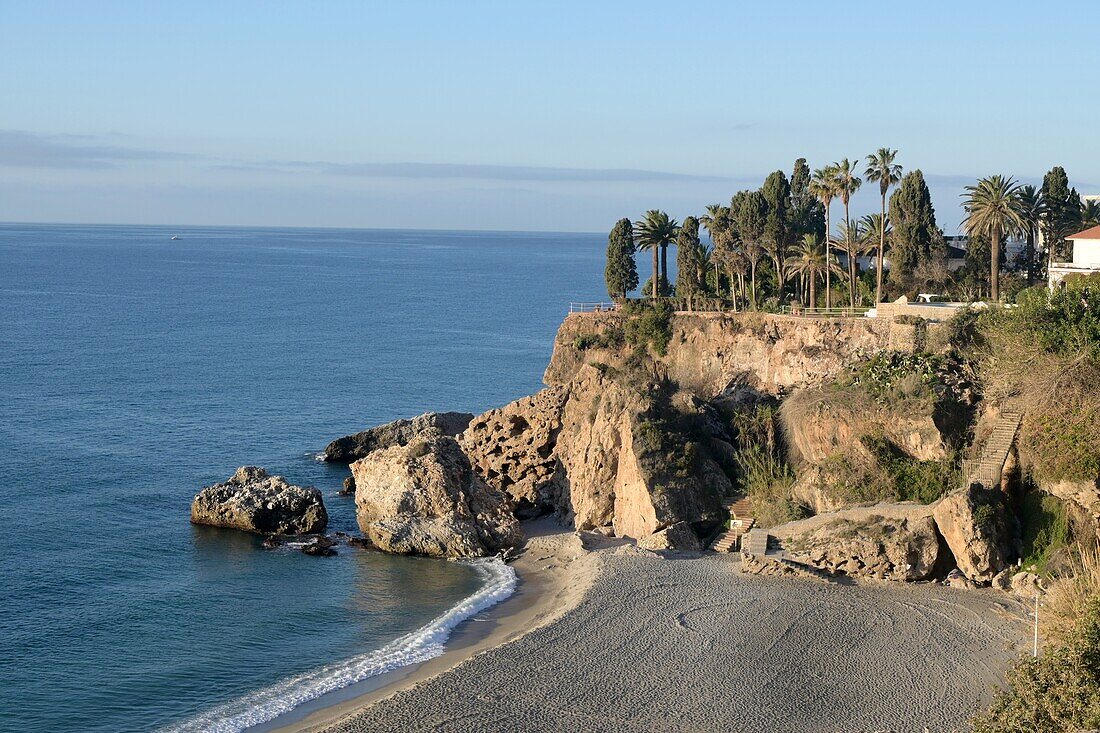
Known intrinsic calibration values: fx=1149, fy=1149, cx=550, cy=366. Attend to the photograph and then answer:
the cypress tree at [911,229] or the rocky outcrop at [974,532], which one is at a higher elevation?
the cypress tree at [911,229]

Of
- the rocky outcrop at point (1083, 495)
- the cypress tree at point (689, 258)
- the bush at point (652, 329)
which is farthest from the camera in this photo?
the cypress tree at point (689, 258)

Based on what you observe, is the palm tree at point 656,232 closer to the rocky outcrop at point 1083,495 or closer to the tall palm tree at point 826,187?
the tall palm tree at point 826,187

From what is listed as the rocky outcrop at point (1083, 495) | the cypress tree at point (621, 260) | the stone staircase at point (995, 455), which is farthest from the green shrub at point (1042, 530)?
the cypress tree at point (621, 260)

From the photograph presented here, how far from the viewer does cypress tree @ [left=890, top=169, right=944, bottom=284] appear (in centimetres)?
6391

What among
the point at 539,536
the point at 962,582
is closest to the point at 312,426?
the point at 539,536

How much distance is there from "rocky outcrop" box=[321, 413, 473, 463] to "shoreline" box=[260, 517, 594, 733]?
642 inches

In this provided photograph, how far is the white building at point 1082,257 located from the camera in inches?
2311

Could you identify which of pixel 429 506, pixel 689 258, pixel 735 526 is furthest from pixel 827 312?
pixel 429 506

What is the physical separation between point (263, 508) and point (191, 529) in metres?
3.32

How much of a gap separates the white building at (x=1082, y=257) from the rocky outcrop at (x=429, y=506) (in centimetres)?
3111

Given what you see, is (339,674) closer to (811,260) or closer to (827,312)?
(827,312)

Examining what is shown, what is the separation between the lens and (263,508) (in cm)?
5038

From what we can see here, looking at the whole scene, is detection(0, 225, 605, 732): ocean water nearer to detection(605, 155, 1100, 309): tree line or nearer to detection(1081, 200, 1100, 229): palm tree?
detection(605, 155, 1100, 309): tree line

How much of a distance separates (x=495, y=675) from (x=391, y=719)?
4.00 meters
